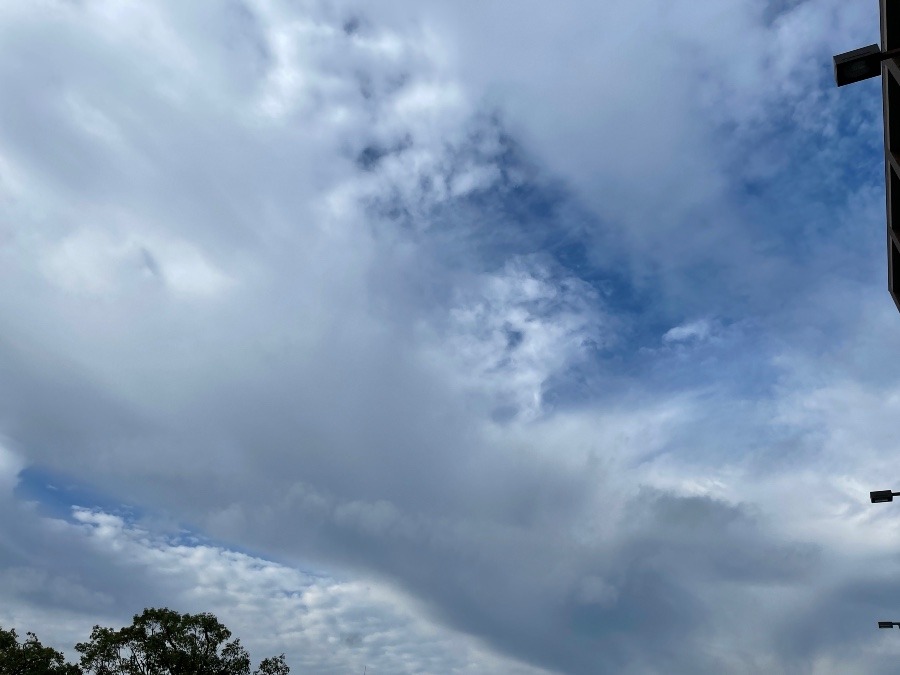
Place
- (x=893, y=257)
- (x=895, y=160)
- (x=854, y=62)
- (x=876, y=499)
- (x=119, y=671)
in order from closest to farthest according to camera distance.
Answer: (x=854, y=62) → (x=876, y=499) → (x=895, y=160) → (x=893, y=257) → (x=119, y=671)

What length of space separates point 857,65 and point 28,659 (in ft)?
222

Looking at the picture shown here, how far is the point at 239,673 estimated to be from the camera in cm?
6350

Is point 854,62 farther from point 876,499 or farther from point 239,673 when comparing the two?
point 239,673

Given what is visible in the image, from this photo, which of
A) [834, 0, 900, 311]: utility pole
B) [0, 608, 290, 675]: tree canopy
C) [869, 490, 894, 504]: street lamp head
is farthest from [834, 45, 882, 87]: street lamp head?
[0, 608, 290, 675]: tree canopy

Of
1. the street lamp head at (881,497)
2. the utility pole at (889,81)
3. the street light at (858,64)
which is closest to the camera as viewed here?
the street light at (858,64)

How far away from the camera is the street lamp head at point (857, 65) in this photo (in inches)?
639

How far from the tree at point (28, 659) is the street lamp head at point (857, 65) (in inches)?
2626

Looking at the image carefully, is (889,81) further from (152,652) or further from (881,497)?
(152,652)

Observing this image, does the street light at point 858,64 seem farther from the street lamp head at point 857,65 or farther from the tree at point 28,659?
the tree at point 28,659

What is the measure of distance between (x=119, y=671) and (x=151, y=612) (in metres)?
5.26

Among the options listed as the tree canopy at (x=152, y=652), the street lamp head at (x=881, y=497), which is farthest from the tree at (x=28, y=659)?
the street lamp head at (x=881, y=497)

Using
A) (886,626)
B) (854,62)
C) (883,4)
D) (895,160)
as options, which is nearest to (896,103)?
(895,160)

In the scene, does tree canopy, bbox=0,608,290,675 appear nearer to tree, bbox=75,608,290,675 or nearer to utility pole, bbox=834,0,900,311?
tree, bbox=75,608,290,675

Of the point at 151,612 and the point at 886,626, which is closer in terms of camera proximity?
the point at 886,626
